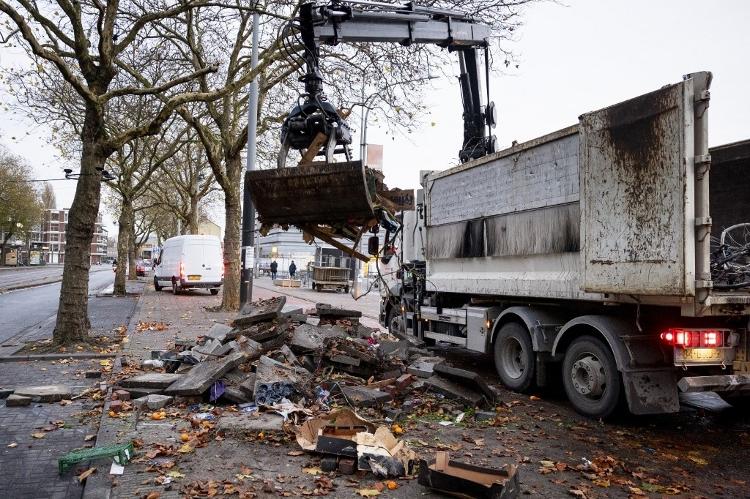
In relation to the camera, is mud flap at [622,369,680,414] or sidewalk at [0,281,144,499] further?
mud flap at [622,369,680,414]

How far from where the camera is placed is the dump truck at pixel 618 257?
5.11m

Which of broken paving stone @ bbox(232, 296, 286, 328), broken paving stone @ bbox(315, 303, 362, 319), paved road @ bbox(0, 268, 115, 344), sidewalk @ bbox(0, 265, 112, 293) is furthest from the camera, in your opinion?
sidewalk @ bbox(0, 265, 112, 293)

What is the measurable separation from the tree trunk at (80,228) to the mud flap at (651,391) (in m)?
9.18

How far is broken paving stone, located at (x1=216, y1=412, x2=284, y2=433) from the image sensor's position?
17.6 ft

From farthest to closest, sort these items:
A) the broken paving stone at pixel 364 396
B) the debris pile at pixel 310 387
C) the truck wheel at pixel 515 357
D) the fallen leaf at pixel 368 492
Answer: the truck wheel at pixel 515 357, the broken paving stone at pixel 364 396, the debris pile at pixel 310 387, the fallen leaf at pixel 368 492

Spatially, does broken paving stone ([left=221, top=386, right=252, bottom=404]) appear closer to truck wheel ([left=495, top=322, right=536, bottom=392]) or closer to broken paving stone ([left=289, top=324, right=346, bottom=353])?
broken paving stone ([left=289, top=324, right=346, bottom=353])

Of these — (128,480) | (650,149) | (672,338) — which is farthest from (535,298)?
(128,480)

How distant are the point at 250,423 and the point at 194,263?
70.3 ft

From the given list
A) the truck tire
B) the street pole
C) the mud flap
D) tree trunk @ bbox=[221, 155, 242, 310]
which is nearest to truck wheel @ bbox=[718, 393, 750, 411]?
the mud flap

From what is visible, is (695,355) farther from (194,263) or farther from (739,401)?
(194,263)

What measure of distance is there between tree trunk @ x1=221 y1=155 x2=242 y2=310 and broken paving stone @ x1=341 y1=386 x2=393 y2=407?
422 inches

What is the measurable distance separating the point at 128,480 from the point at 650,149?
551 cm

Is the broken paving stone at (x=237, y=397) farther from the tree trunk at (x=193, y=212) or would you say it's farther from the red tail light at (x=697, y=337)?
the tree trunk at (x=193, y=212)

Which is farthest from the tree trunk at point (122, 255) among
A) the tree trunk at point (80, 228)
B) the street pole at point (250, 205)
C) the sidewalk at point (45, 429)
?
the sidewalk at point (45, 429)
